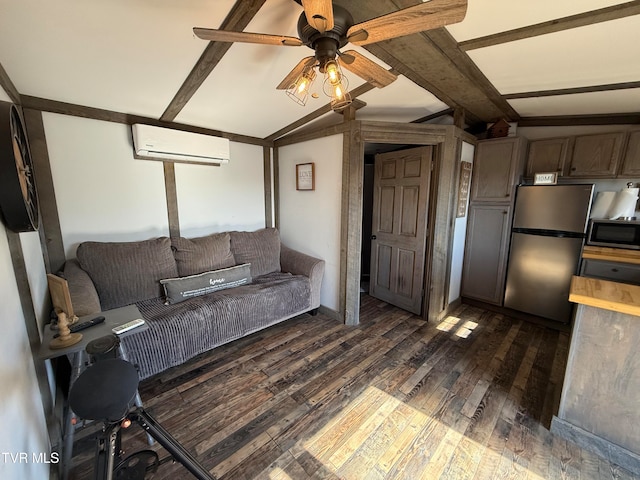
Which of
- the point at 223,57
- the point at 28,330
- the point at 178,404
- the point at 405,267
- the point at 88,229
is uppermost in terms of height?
the point at 223,57

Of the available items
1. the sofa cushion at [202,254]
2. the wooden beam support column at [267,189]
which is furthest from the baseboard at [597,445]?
the wooden beam support column at [267,189]

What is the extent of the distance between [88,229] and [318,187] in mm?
2154

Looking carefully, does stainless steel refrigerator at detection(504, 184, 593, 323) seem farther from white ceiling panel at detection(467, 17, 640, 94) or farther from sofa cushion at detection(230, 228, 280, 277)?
sofa cushion at detection(230, 228, 280, 277)

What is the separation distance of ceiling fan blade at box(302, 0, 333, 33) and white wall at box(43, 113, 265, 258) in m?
2.14

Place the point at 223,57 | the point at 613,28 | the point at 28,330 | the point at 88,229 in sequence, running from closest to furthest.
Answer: the point at 28,330 → the point at 613,28 → the point at 223,57 → the point at 88,229

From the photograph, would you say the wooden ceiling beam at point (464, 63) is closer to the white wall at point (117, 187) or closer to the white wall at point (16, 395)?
the white wall at point (117, 187)

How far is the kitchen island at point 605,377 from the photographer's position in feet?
4.45

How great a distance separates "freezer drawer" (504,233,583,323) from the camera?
104 inches

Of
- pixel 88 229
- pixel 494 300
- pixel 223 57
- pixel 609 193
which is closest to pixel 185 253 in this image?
pixel 88 229

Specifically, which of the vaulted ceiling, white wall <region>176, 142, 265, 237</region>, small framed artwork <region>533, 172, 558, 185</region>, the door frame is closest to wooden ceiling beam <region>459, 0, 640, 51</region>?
the vaulted ceiling

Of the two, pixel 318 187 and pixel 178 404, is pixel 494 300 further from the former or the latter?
pixel 178 404

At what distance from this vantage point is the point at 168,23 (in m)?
1.35

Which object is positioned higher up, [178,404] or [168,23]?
[168,23]

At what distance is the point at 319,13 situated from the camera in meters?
0.97
